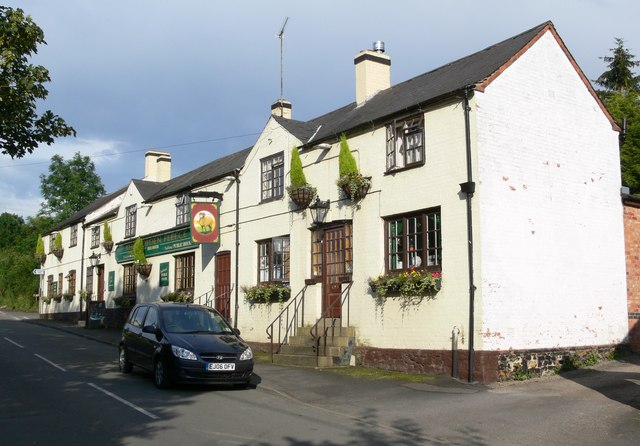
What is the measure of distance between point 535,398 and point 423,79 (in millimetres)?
10229

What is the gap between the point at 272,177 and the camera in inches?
790

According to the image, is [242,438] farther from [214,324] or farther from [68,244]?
[68,244]

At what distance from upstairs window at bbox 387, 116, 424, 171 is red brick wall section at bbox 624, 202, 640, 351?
6018mm

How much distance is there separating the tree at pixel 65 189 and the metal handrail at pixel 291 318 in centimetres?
4546

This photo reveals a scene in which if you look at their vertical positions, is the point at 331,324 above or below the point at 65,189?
below

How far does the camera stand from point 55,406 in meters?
10.1

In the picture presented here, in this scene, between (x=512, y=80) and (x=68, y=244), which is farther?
(x=68, y=244)

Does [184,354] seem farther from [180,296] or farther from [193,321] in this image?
[180,296]

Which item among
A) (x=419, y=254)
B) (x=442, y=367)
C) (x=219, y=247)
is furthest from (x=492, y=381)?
(x=219, y=247)

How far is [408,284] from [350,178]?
3.33m

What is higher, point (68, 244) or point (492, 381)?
point (68, 244)

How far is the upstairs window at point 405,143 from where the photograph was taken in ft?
48.8

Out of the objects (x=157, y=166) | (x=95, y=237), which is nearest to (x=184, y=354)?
(x=157, y=166)

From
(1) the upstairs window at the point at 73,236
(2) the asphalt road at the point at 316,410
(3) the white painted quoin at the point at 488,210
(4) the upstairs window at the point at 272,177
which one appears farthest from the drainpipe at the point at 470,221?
(1) the upstairs window at the point at 73,236
